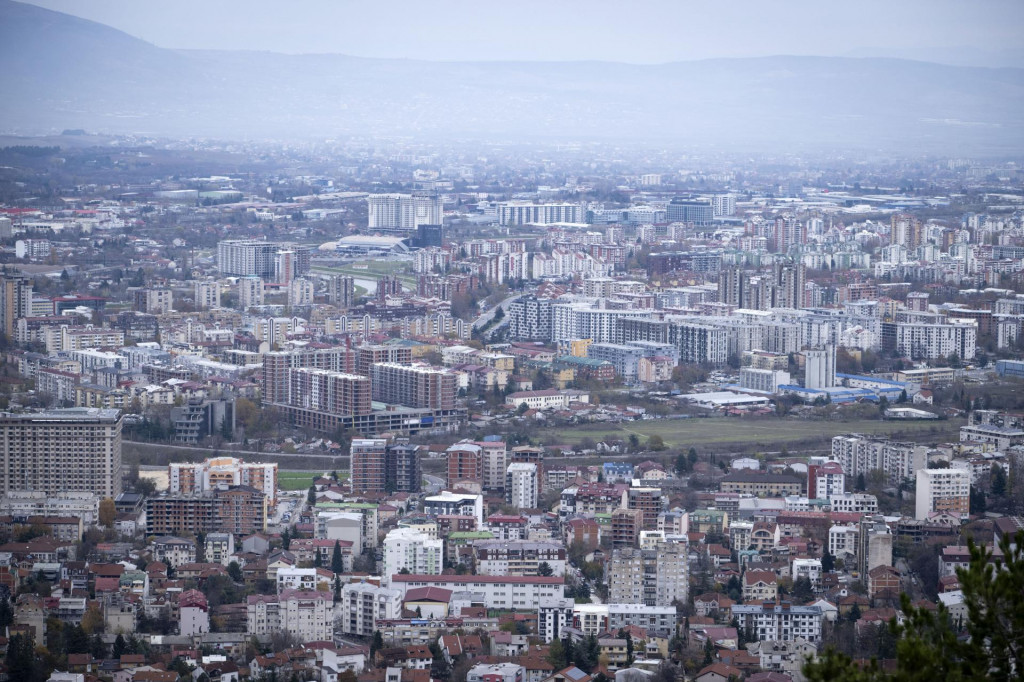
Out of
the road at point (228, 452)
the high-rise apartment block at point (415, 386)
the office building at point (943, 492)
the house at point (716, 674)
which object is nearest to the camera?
the house at point (716, 674)

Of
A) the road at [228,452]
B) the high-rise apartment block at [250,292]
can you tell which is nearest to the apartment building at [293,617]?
the road at [228,452]

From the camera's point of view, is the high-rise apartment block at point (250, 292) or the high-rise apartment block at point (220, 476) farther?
the high-rise apartment block at point (250, 292)

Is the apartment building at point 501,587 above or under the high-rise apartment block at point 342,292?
under

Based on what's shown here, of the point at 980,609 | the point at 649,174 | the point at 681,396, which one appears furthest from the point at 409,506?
the point at 649,174

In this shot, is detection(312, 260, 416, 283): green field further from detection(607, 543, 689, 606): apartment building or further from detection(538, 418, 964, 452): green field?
detection(607, 543, 689, 606): apartment building

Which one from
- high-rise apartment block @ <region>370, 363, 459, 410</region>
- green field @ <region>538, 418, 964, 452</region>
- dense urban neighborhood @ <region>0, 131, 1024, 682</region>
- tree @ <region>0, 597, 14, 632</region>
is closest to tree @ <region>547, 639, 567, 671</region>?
dense urban neighborhood @ <region>0, 131, 1024, 682</region>

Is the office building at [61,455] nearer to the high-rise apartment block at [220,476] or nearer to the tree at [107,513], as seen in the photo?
the high-rise apartment block at [220,476]

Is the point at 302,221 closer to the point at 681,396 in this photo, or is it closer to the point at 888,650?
the point at 681,396
